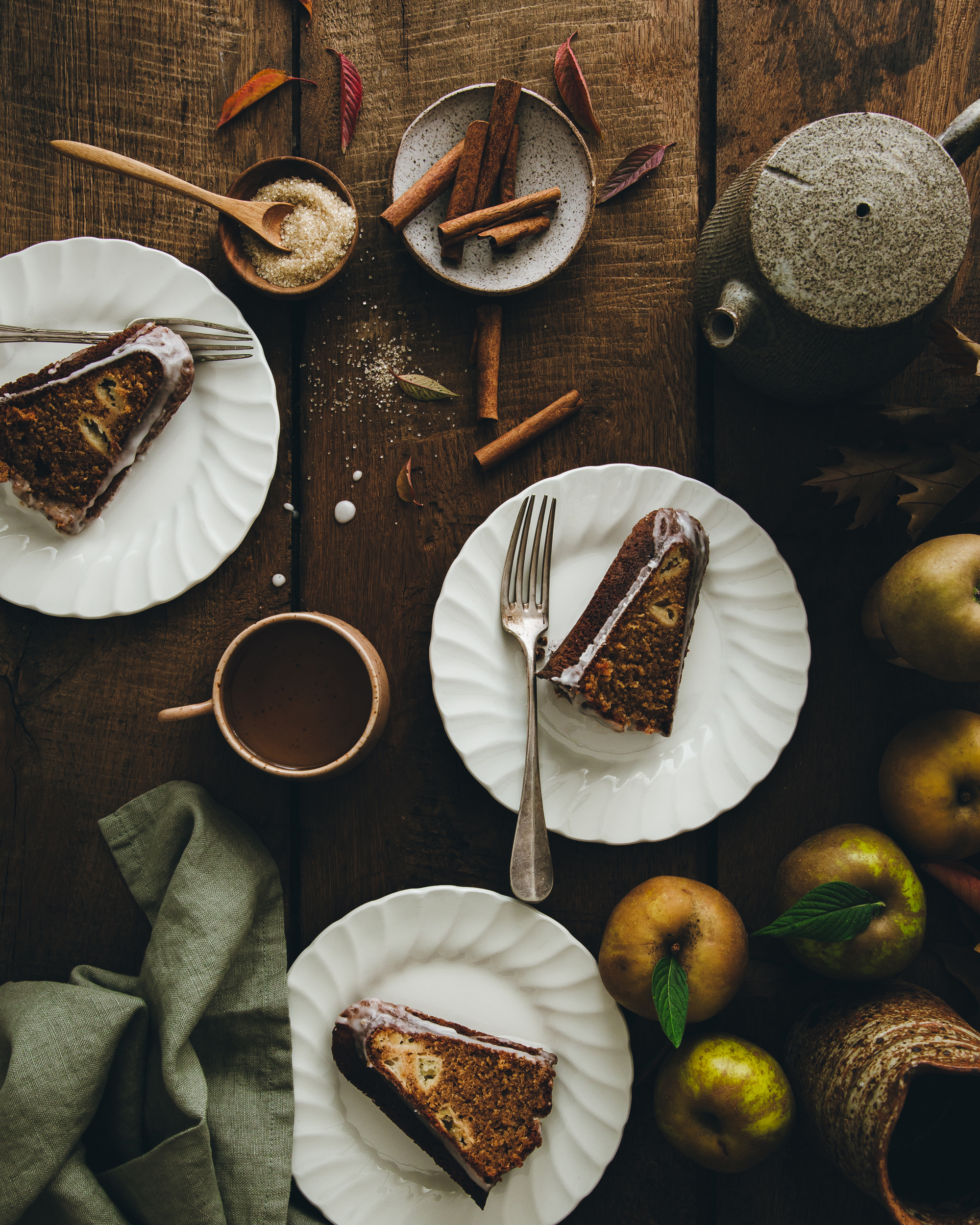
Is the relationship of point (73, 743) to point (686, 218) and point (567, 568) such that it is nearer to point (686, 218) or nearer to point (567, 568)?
point (567, 568)

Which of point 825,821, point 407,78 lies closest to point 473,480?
point 407,78

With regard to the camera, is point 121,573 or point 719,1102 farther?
point 121,573

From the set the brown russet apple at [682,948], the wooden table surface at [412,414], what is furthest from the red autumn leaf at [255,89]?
the brown russet apple at [682,948]

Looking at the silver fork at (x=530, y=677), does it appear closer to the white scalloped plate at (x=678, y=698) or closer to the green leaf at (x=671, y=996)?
the white scalloped plate at (x=678, y=698)

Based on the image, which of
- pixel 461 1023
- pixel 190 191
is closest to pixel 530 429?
pixel 190 191

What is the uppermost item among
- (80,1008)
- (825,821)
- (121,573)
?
(121,573)

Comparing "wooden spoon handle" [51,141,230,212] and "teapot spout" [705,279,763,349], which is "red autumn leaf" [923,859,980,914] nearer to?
"teapot spout" [705,279,763,349]
